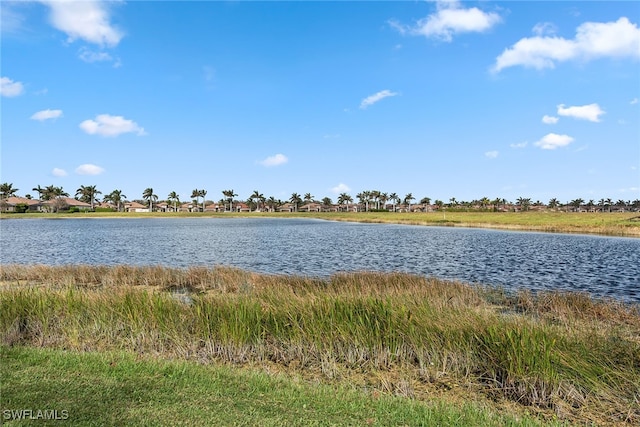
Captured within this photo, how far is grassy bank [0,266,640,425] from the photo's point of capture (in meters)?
6.92

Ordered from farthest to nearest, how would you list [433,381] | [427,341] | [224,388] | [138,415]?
[427,341] → [433,381] → [224,388] → [138,415]

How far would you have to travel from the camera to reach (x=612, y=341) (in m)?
8.68

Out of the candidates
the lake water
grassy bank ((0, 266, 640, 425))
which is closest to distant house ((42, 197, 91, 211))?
the lake water

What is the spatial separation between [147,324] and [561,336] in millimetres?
9446

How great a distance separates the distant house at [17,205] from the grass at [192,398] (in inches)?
6901

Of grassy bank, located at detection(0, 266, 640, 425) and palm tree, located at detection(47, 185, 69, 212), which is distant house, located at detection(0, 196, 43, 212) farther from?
grassy bank, located at detection(0, 266, 640, 425)

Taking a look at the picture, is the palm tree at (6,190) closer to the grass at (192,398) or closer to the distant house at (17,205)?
the distant house at (17,205)

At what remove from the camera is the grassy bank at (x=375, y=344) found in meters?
6.92

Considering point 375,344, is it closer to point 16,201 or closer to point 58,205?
point 58,205

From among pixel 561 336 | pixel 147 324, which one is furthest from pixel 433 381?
pixel 147 324

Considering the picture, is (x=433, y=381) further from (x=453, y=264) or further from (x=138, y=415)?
(x=453, y=264)

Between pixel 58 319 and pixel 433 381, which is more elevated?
pixel 58 319

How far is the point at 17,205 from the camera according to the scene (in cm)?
14700

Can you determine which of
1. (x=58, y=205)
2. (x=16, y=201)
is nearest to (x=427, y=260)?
(x=58, y=205)
